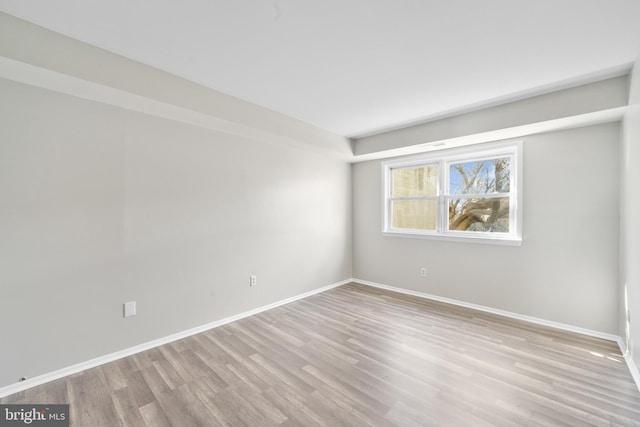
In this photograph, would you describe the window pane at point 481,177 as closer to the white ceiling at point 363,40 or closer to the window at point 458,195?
the window at point 458,195

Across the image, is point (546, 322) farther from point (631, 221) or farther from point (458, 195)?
point (458, 195)

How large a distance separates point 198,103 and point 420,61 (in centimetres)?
198

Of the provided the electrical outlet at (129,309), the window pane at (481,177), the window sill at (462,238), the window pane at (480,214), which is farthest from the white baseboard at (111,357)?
the window pane at (481,177)

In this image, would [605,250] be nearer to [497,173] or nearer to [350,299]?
[497,173]

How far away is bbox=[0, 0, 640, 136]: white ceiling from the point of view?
153 cm

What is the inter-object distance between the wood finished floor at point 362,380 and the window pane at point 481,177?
167cm

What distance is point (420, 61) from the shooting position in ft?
6.77

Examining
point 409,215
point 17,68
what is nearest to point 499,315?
point 409,215

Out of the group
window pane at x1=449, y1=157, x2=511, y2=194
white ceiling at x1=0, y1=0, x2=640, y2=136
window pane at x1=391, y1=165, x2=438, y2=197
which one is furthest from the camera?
window pane at x1=391, y1=165, x2=438, y2=197

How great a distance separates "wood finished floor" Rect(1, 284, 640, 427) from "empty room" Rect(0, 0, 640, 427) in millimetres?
19

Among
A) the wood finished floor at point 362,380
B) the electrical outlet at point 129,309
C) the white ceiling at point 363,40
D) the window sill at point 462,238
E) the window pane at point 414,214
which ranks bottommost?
the wood finished floor at point 362,380

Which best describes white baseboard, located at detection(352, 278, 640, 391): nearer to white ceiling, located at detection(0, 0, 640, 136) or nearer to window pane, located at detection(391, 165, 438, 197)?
window pane, located at detection(391, 165, 438, 197)

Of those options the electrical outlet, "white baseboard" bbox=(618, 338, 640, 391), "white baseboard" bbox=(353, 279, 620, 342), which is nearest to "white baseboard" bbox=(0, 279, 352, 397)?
the electrical outlet

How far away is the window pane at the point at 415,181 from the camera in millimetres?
3994
